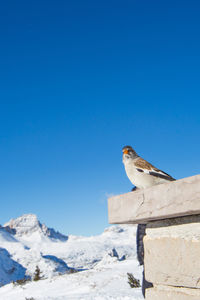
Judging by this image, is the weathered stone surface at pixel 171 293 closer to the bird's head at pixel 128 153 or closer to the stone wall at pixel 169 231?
the stone wall at pixel 169 231

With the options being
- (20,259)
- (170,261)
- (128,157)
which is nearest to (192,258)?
(170,261)

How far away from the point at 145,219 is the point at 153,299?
67cm

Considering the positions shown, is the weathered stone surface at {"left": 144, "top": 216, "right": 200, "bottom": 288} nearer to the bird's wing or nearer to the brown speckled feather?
the bird's wing

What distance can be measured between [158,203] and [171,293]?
2.36 feet

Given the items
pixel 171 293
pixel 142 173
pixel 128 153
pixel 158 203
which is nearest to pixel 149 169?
pixel 142 173

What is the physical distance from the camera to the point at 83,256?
16825cm

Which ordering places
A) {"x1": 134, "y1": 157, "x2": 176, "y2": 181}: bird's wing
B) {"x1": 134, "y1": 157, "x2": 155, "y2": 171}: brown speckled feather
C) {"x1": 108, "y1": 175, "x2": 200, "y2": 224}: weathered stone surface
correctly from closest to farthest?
{"x1": 108, "y1": 175, "x2": 200, "y2": 224}: weathered stone surface < {"x1": 134, "y1": 157, "x2": 176, "y2": 181}: bird's wing < {"x1": 134, "y1": 157, "x2": 155, "y2": 171}: brown speckled feather

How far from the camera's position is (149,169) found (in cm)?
323

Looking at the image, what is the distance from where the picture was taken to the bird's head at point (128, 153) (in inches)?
144

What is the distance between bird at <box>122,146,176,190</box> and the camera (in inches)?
123

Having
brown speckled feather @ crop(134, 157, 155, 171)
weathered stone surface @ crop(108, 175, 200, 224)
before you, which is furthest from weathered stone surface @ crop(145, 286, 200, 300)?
brown speckled feather @ crop(134, 157, 155, 171)

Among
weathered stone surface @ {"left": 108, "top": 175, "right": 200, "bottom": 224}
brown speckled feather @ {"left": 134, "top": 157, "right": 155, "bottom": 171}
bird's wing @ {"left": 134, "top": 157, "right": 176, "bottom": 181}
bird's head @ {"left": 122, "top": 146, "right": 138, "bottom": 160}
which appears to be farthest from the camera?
bird's head @ {"left": 122, "top": 146, "right": 138, "bottom": 160}

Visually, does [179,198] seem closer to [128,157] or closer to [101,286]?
[128,157]

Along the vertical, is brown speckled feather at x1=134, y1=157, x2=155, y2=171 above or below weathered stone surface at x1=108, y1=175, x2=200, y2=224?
above
